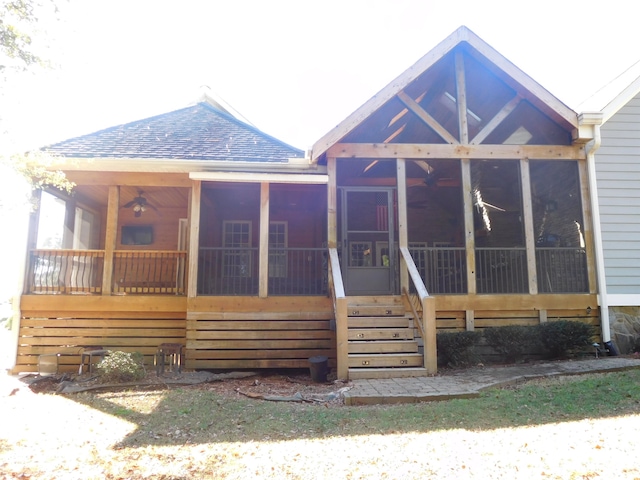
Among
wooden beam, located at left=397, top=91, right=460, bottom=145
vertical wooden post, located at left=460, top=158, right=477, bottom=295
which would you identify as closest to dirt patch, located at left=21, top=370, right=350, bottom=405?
vertical wooden post, located at left=460, top=158, right=477, bottom=295

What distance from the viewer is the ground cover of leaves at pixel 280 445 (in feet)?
10.1

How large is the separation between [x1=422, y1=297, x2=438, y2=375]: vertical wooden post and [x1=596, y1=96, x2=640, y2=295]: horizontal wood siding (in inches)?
161

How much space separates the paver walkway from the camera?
5.06 meters

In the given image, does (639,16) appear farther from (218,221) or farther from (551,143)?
(218,221)

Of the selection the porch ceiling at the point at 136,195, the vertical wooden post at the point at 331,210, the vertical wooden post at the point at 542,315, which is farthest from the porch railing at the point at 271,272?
the vertical wooden post at the point at 542,315

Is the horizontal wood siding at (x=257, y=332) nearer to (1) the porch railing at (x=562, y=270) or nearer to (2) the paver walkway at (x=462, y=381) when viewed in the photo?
(2) the paver walkway at (x=462, y=381)

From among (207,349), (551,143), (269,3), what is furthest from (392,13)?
(207,349)

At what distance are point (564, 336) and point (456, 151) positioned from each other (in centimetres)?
382

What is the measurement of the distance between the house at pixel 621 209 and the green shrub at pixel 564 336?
109 centimetres

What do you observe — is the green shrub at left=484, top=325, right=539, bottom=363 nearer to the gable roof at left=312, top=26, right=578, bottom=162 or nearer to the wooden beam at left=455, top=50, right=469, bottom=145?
the wooden beam at left=455, top=50, right=469, bottom=145

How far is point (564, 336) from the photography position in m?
7.19

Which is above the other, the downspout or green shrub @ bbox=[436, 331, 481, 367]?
the downspout

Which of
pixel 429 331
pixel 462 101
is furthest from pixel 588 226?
pixel 429 331

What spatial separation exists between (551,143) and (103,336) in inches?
372
